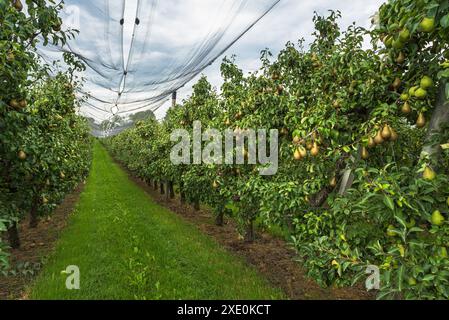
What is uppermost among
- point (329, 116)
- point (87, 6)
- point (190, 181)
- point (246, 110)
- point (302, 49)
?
point (87, 6)

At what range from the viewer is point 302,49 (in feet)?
15.2

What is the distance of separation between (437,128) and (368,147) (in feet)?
1.89

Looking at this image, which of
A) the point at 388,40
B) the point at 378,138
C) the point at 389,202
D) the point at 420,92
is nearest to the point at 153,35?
the point at 388,40

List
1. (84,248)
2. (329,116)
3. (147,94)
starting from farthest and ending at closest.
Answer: (147,94)
(84,248)
(329,116)

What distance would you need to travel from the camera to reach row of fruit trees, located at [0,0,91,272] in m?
3.37

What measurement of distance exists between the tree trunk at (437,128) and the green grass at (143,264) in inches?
108

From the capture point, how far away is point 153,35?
5965mm

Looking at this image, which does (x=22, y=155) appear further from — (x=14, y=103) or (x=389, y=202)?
(x=389, y=202)

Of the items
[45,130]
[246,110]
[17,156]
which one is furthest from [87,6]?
[246,110]

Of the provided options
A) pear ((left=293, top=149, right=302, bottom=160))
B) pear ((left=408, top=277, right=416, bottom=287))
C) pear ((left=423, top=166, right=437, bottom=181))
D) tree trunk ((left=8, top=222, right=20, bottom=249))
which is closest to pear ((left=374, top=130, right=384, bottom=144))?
pear ((left=423, top=166, right=437, bottom=181))

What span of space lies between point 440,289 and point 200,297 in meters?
2.84

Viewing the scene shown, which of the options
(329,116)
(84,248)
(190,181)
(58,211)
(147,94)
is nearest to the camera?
(329,116)

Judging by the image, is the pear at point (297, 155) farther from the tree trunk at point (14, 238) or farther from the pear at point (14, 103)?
the tree trunk at point (14, 238)
